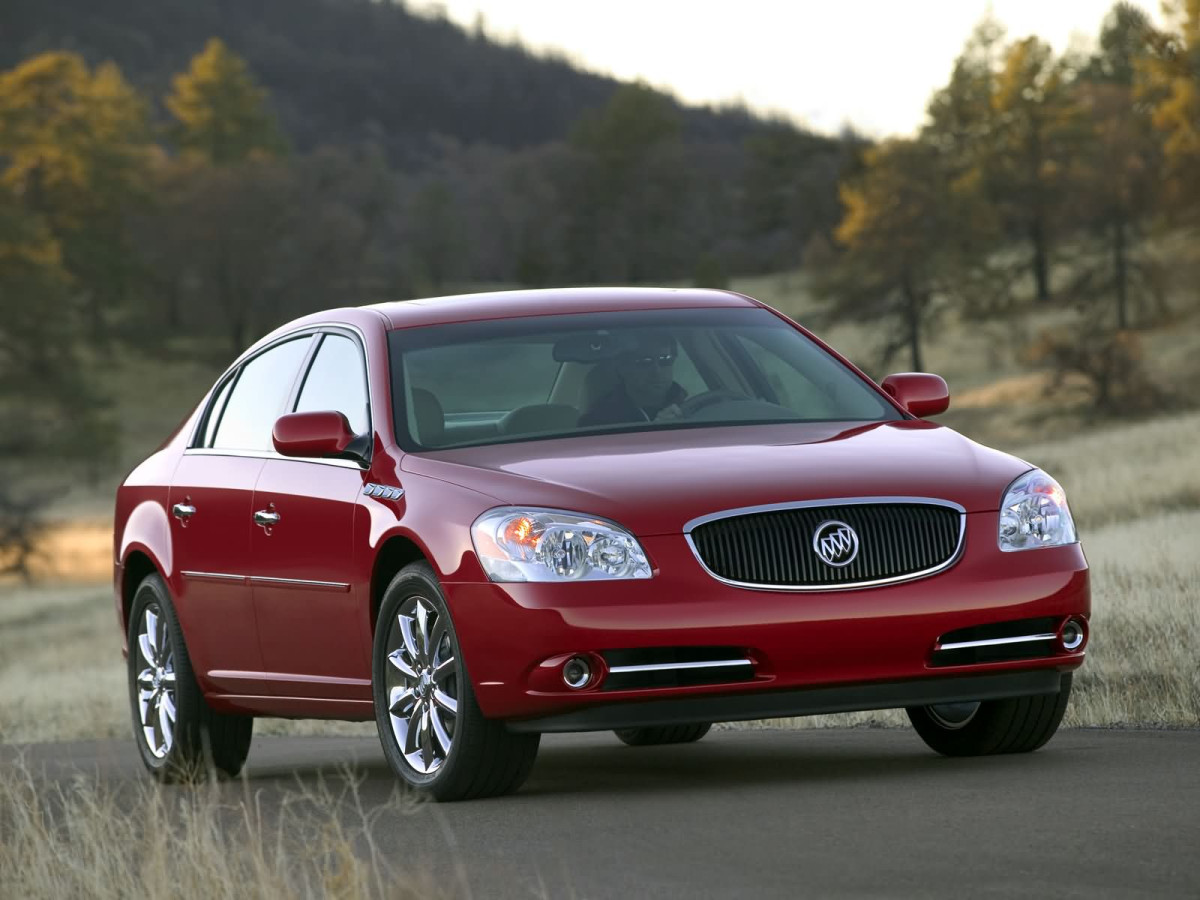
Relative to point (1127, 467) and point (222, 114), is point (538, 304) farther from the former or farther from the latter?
point (222, 114)

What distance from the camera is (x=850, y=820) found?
6.64 metres

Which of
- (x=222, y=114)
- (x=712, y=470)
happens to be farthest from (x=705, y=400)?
(x=222, y=114)

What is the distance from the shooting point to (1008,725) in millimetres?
8133

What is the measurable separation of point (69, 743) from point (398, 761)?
7.85m

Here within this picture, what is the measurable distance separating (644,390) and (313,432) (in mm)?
1221

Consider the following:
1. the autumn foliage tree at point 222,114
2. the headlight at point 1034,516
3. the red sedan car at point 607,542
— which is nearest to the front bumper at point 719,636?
the red sedan car at point 607,542

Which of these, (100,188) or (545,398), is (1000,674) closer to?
(545,398)

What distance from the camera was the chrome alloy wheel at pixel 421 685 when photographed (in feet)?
24.6

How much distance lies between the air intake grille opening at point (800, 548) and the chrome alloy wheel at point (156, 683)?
11.3 feet

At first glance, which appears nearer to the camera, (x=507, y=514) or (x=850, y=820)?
(x=850, y=820)

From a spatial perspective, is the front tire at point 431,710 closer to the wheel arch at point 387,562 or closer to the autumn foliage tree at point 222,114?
the wheel arch at point 387,562

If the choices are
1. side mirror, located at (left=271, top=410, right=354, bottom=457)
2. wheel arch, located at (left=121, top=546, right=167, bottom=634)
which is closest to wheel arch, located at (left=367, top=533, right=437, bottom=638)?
side mirror, located at (left=271, top=410, right=354, bottom=457)

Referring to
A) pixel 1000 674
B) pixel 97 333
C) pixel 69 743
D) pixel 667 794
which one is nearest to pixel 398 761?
pixel 667 794

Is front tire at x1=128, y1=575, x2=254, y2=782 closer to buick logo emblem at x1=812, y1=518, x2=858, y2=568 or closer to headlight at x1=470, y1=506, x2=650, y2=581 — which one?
headlight at x1=470, y1=506, x2=650, y2=581
